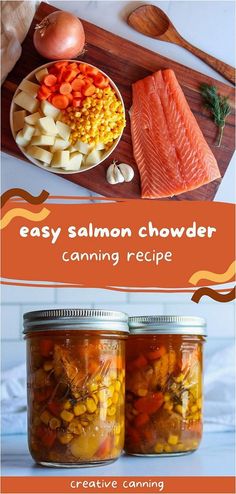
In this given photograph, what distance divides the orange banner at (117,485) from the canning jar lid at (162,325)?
0.76ft

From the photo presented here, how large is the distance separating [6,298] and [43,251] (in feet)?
0.43

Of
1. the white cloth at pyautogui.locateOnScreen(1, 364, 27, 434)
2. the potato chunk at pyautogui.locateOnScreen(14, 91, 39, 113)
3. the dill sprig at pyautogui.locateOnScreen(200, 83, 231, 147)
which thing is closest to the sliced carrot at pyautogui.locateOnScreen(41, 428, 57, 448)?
the white cloth at pyautogui.locateOnScreen(1, 364, 27, 434)

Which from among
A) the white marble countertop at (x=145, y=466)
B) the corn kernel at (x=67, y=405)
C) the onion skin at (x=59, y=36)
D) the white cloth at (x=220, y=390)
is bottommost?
the white cloth at (x=220, y=390)

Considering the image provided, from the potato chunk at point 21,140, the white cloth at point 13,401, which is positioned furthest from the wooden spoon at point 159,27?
the white cloth at point 13,401

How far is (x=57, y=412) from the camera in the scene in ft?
3.48

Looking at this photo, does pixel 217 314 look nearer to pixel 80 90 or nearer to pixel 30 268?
pixel 30 268

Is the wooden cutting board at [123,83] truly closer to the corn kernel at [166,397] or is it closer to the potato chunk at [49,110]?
the potato chunk at [49,110]

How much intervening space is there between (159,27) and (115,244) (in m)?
0.49

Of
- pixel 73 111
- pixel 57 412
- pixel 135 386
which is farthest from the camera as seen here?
pixel 73 111

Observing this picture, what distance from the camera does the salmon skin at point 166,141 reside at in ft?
5.17

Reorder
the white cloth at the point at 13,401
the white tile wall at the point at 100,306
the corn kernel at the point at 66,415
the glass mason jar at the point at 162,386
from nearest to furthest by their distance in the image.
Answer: the corn kernel at the point at 66,415 < the glass mason jar at the point at 162,386 < the white cloth at the point at 13,401 < the white tile wall at the point at 100,306

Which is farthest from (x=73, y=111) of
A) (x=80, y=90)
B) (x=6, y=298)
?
(x=6, y=298)

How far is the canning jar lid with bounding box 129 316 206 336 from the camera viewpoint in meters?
1.17

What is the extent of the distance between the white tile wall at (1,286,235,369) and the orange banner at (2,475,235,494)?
0.49 meters
